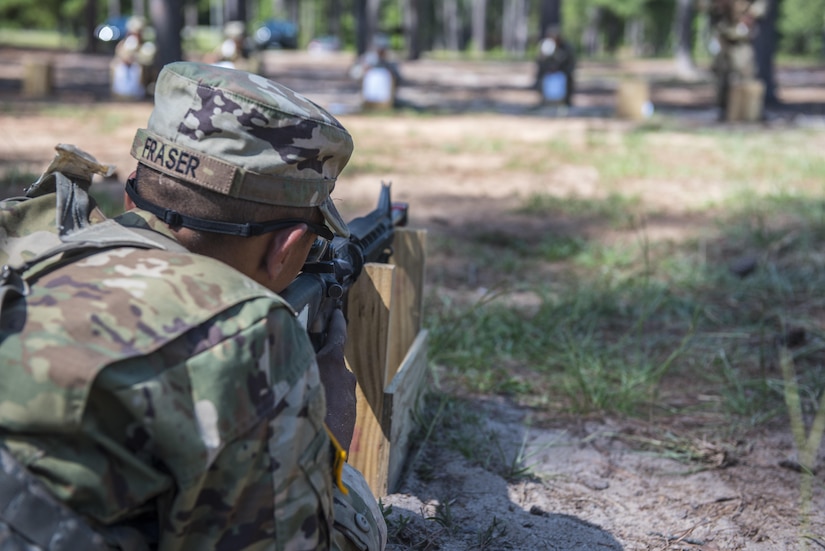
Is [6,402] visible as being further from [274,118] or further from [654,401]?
[654,401]

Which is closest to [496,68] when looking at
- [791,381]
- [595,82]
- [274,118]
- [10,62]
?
[595,82]

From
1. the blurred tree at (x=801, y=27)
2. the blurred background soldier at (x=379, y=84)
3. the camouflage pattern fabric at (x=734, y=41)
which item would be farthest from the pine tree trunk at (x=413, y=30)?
the blurred tree at (x=801, y=27)

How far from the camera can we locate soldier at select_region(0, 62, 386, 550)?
48.1 inches

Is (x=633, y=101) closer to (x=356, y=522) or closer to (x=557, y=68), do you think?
(x=557, y=68)

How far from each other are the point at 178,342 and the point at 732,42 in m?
15.4

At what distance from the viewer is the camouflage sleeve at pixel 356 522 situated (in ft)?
5.74

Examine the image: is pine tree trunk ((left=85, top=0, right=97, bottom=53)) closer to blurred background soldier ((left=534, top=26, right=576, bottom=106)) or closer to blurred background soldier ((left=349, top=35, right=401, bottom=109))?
blurred background soldier ((left=349, top=35, right=401, bottom=109))

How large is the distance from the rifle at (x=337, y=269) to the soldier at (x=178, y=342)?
9.5 inches

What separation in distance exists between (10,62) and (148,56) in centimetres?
897

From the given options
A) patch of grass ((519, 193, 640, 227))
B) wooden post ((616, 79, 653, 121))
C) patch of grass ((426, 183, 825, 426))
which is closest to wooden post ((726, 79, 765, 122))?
A: wooden post ((616, 79, 653, 121))

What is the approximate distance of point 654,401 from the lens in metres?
3.50

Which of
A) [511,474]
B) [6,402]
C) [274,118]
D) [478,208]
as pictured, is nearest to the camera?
[6,402]

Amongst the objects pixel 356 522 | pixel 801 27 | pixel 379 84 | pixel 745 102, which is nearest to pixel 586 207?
pixel 356 522

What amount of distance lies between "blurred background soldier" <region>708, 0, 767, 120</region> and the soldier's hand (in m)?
13.7
